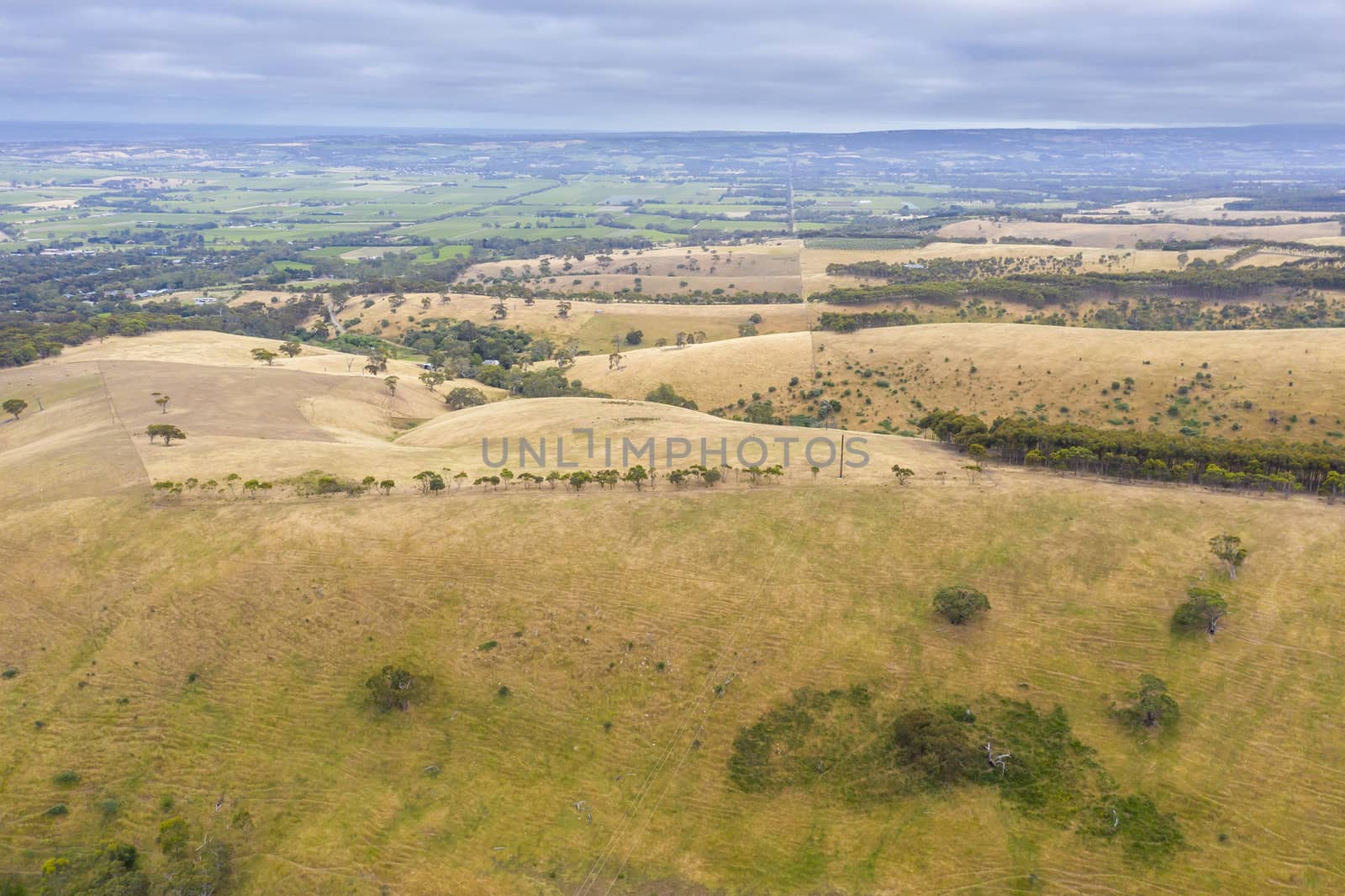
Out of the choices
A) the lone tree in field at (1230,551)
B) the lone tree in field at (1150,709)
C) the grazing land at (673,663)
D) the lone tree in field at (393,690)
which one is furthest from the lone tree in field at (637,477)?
the lone tree in field at (1230,551)

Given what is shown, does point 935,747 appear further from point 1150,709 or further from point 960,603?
point 1150,709

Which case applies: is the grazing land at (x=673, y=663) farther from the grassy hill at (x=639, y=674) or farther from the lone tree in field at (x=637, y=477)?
the lone tree in field at (x=637, y=477)

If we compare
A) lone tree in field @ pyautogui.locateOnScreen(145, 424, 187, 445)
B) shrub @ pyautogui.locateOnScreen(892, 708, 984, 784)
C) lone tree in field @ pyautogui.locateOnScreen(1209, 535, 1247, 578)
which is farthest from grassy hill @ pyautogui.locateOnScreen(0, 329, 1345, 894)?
lone tree in field @ pyautogui.locateOnScreen(145, 424, 187, 445)

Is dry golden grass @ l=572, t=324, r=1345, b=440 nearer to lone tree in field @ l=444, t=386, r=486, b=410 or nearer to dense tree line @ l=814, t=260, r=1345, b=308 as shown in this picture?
lone tree in field @ l=444, t=386, r=486, b=410

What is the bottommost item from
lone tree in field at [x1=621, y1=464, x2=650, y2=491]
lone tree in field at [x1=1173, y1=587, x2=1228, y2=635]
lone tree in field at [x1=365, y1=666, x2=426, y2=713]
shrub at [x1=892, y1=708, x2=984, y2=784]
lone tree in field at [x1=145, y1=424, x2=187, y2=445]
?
shrub at [x1=892, y1=708, x2=984, y2=784]

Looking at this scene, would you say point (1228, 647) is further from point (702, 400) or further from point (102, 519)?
point (702, 400)

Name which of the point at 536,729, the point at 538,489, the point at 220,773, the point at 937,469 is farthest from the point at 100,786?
the point at 937,469

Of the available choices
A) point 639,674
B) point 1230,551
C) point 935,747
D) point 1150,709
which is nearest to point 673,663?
point 639,674
